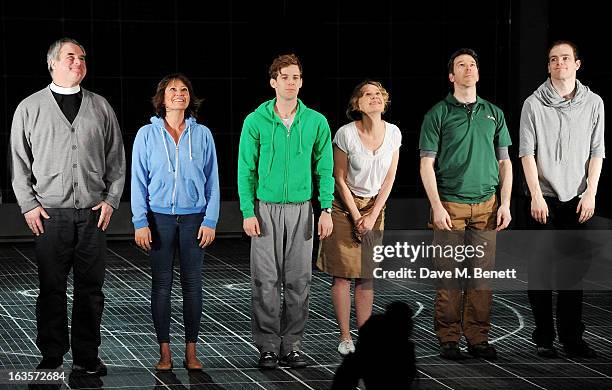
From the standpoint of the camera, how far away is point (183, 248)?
546 centimetres

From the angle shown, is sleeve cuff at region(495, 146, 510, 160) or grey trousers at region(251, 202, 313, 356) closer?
grey trousers at region(251, 202, 313, 356)

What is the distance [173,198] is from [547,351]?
2017 mm

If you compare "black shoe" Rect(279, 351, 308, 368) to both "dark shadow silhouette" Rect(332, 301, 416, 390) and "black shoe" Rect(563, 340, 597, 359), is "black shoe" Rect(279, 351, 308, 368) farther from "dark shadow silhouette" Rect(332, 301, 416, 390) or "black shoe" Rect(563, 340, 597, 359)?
"dark shadow silhouette" Rect(332, 301, 416, 390)

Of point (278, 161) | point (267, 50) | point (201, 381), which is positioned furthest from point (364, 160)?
point (267, 50)

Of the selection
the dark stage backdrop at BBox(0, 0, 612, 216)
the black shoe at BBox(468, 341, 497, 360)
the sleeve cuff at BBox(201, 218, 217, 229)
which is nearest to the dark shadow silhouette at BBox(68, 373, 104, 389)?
the sleeve cuff at BBox(201, 218, 217, 229)

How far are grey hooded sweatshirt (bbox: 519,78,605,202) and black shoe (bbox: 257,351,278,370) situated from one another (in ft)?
5.21

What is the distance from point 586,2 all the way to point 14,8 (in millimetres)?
5152

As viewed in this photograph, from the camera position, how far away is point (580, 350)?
5.88 m

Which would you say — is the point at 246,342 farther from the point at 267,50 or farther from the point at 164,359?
the point at 267,50

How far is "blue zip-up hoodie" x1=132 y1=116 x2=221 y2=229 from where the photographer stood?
5418 millimetres

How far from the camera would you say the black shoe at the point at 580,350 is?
5.86 meters

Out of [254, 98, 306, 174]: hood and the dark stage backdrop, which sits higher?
the dark stage backdrop

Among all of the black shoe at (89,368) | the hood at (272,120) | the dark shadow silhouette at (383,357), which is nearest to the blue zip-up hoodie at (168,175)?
the hood at (272,120)

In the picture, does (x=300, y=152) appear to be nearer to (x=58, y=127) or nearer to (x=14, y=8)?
(x=58, y=127)
